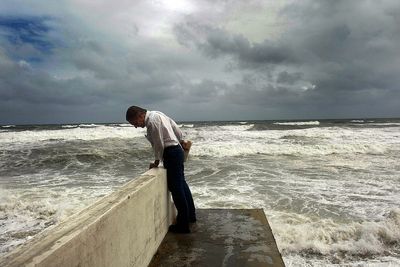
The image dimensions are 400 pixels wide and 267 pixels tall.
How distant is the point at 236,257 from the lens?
3.75 meters

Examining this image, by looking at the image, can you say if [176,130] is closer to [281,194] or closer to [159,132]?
[159,132]

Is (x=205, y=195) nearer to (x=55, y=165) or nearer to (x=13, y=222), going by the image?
(x=13, y=222)

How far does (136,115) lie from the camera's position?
3996 millimetres

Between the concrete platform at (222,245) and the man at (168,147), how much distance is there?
302 millimetres

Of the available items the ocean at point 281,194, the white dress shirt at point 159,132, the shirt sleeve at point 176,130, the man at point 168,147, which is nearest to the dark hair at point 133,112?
the man at point 168,147

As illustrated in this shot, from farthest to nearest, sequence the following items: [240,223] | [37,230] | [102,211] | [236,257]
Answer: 1. [37,230]
2. [240,223]
3. [236,257]
4. [102,211]

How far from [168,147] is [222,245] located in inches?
47.2

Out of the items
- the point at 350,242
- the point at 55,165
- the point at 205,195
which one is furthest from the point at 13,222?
the point at 55,165

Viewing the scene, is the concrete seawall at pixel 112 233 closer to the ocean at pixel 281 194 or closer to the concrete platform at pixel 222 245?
the concrete platform at pixel 222 245

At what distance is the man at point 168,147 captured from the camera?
13.3 ft

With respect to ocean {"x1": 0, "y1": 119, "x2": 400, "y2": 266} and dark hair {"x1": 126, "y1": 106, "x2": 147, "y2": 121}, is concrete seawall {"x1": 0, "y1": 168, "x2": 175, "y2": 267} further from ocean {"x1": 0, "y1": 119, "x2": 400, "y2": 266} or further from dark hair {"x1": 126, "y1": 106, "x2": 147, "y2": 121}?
ocean {"x1": 0, "y1": 119, "x2": 400, "y2": 266}

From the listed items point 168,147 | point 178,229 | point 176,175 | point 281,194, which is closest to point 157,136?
point 168,147

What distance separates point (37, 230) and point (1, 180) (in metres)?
7.02

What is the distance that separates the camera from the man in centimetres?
405
